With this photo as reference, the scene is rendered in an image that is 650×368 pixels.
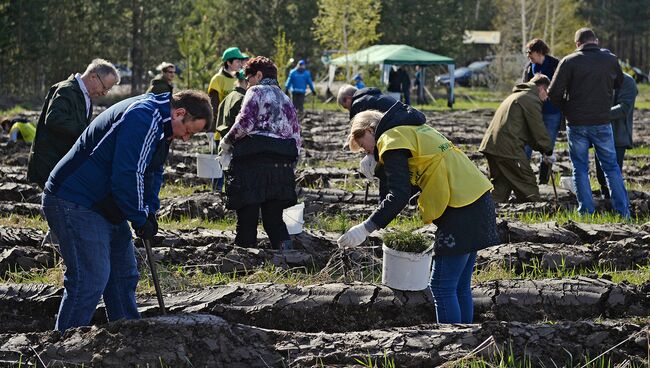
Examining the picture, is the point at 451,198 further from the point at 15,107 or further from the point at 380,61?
the point at 380,61

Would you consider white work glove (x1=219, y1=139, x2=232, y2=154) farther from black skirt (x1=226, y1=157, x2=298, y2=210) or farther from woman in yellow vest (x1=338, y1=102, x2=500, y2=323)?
woman in yellow vest (x1=338, y1=102, x2=500, y2=323)

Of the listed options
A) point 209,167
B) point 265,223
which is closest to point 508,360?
point 265,223

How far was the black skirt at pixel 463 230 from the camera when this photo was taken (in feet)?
16.0

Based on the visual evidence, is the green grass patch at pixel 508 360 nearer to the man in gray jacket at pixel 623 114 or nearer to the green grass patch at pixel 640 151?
the man in gray jacket at pixel 623 114

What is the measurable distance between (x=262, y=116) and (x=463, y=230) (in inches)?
103

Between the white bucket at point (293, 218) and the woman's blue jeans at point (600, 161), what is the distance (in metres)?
2.87

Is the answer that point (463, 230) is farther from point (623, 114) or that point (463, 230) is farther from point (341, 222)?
point (623, 114)

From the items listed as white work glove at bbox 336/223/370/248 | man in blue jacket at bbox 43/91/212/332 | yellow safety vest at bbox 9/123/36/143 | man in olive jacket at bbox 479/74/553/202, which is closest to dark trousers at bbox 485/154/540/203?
man in olive jacket at bbox 479/74/553/202

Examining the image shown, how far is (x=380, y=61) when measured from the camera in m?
29.8

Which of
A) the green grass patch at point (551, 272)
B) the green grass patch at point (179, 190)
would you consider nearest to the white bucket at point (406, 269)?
the green grass patch at point (551, 272)

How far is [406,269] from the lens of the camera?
5562 mm

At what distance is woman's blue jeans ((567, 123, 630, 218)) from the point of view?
28.9 feet

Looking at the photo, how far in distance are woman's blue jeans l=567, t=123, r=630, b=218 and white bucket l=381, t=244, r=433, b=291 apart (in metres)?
3.64

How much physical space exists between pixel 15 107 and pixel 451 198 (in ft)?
74.6
